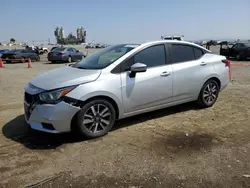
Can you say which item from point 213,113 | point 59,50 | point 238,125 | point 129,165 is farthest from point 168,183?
point 59,50

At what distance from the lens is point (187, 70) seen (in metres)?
5.12

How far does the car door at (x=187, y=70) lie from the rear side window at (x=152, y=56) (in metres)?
0.25

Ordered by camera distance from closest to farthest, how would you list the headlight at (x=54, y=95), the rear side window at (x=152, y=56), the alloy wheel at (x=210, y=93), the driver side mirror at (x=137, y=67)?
1. the headlight at (x=54, y=95)
2. the driver side mirror at (x=137, y=67)
3. the rear side window at (x=152, y=56)
4. the alloy wheel at (x=210, y=93)

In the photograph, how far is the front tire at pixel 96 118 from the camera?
13.0ft

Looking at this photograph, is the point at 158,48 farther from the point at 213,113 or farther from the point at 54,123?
the point at 54,123

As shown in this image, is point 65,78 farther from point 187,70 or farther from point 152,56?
point 187,70

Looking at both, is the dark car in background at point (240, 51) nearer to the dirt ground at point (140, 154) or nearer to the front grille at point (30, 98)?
the dirt ground at point (140, 154)

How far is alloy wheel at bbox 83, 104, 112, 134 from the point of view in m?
4.04

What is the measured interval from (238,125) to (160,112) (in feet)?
5.25

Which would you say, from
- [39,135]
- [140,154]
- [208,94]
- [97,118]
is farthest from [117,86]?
[208,94]

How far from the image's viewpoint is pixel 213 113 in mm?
5453

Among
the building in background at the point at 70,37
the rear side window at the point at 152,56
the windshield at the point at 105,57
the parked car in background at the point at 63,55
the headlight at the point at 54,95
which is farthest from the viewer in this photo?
the building in background at the point at 70,37

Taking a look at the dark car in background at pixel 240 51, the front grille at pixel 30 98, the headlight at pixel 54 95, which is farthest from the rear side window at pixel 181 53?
the dark car in background at pixel 240 51

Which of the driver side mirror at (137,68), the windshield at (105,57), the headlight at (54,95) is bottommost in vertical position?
the headlight at (54,95)
